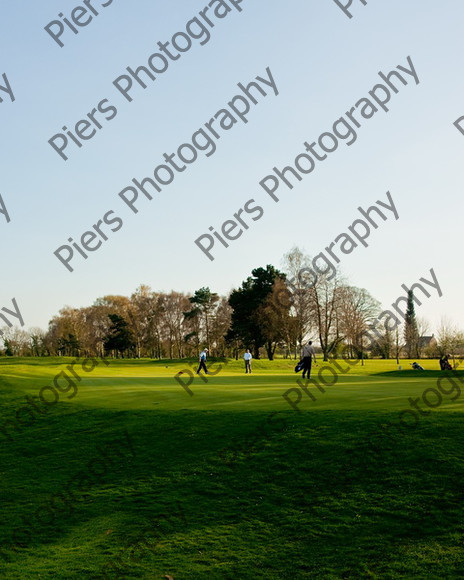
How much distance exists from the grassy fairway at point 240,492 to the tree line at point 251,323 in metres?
55.5

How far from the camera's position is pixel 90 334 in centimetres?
12200

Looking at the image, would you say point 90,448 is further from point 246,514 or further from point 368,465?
point 368,465

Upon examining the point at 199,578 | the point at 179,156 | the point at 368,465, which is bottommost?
the point at 199,578

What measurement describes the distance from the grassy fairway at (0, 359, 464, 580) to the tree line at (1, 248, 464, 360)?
55542 millimetres

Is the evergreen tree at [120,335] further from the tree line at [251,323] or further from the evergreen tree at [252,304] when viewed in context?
the evergreen tree at [252,304]

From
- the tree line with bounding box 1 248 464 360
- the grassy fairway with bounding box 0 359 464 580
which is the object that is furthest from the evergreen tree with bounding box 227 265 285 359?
the grassy fairway with bounding box 0 359 464 580

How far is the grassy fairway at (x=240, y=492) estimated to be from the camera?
10102 mm

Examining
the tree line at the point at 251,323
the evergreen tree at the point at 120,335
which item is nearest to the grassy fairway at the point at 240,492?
the tree line at the point at 251,323

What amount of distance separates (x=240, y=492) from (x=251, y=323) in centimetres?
6903

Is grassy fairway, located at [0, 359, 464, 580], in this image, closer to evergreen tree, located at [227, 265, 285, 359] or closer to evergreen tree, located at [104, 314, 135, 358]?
evergreen tree, located at [227, 265, 285, 359]

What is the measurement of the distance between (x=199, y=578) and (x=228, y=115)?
2335cm

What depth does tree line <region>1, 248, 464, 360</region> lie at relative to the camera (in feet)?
246

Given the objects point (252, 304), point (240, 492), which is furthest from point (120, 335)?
point (240, 492)

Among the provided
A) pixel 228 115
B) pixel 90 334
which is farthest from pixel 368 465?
pixel 90 334
